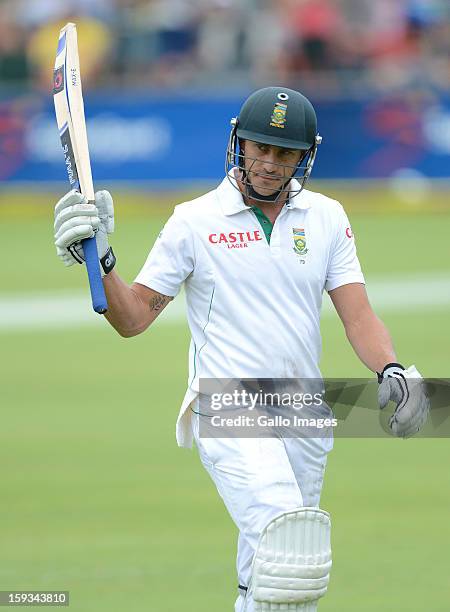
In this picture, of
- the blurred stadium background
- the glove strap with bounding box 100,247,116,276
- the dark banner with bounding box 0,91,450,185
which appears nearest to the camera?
the glove strap with bounding box 100,247,116,276

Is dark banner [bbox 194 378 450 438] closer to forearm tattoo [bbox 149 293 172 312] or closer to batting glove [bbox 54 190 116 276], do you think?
forearm tattoo [bbox 149 293 172 312]

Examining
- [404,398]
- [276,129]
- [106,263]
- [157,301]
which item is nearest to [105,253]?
[106,263]

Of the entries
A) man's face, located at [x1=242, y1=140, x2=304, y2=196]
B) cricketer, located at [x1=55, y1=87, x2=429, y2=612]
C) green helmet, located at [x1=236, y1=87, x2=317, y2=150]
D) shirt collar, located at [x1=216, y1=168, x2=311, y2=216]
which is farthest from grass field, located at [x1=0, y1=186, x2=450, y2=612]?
green helmet, located at [x1=236, y1=87, x2=317, y2=150]

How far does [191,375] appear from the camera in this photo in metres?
5.86

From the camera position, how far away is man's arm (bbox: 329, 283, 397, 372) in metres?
5.88

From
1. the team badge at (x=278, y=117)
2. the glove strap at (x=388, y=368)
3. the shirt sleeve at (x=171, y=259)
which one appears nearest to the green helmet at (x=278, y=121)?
the team badge at (x=278, y=117)

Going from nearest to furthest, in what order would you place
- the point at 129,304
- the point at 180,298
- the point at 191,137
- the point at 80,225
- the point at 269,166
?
1. the point at 80,225
2. the point at 129,304
3. the point at 269,166
4. the point at 180,298
5. the point at 191,137

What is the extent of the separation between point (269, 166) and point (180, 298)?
10360mm

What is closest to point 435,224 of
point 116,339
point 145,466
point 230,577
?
point 116,339

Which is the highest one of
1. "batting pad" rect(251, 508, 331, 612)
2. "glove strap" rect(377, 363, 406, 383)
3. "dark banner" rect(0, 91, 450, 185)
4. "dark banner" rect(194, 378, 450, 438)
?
"dark banner" rect(0, 91, 450, 185)

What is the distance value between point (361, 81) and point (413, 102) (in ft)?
2.76

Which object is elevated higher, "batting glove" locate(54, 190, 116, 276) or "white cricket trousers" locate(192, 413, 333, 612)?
"batting glove" locate(54, 190, 116, 276)

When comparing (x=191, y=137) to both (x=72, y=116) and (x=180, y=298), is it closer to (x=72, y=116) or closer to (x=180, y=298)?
(x=180, y=298)

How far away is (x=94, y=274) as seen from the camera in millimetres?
5418
